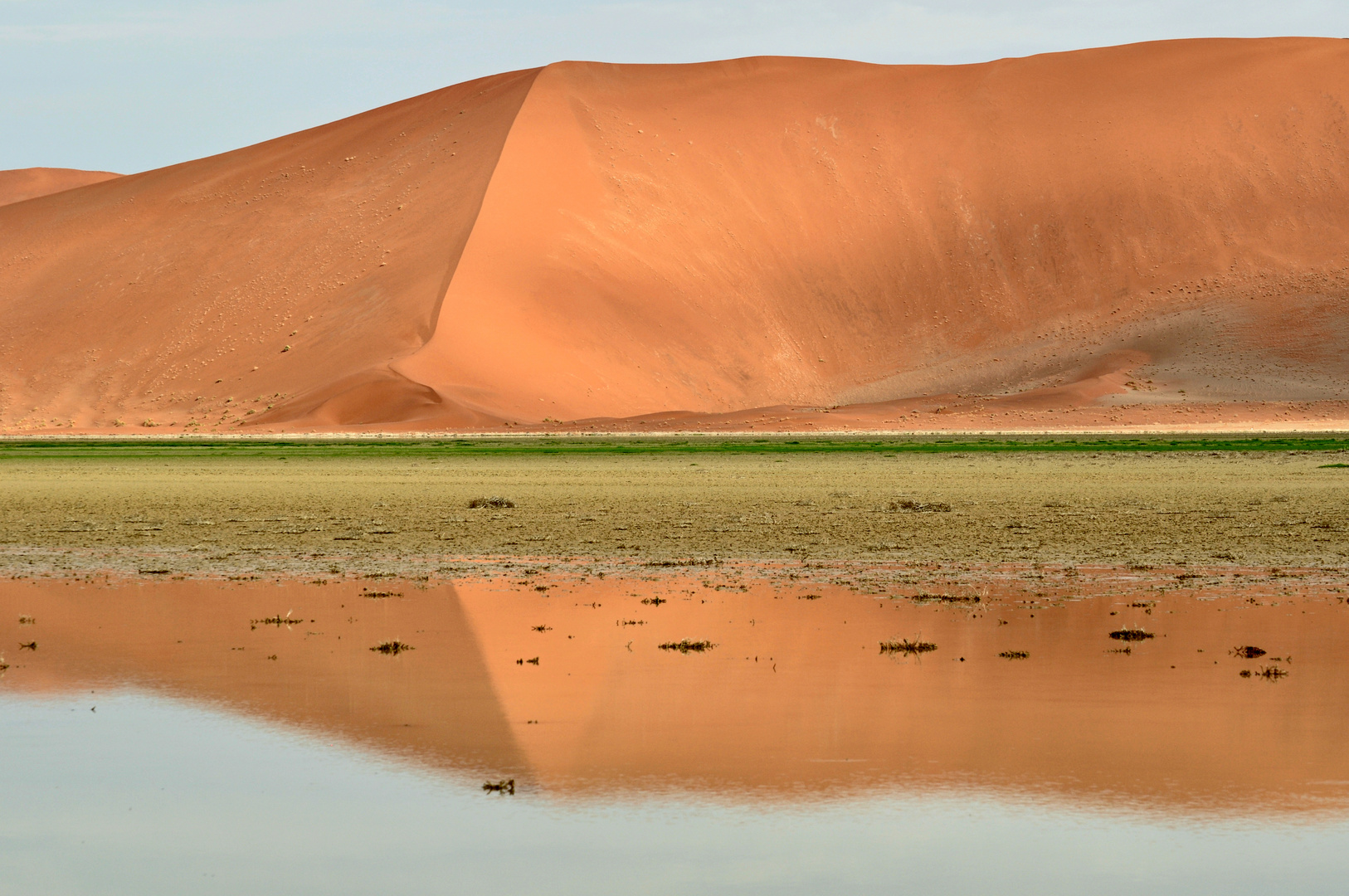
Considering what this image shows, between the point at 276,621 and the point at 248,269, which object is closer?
the point at 276,621

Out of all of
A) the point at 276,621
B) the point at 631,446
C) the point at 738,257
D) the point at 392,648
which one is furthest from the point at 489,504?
the point at 738,257

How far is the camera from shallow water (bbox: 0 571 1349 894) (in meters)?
6.70

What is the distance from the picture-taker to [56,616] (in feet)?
47.5

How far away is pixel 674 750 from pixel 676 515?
1749cm

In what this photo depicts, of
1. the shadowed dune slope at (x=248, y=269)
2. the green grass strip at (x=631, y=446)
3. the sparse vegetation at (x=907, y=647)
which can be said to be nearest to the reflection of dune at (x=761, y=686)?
the sparse vegetation at (x=907, y=647)

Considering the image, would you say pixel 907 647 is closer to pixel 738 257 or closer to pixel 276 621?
pixel 276 621

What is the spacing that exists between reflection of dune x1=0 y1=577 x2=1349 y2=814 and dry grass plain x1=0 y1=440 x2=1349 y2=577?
13.0ft

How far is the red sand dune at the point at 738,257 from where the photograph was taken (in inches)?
3725

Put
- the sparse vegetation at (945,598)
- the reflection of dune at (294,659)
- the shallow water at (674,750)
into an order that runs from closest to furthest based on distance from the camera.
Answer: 1. the shallow water at (674,750)
2. the reflection of dune at (294,659)
3. the sparse vegetation at (945,598)

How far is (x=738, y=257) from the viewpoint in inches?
4390

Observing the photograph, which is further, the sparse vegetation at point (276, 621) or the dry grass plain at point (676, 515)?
the dry grass plain at point (676, 515)

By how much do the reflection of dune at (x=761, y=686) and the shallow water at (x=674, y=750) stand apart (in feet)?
0.13

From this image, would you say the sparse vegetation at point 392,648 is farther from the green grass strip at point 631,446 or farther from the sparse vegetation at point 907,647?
the green grass strip at point 631,446

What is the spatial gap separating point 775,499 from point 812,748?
21216 mm
